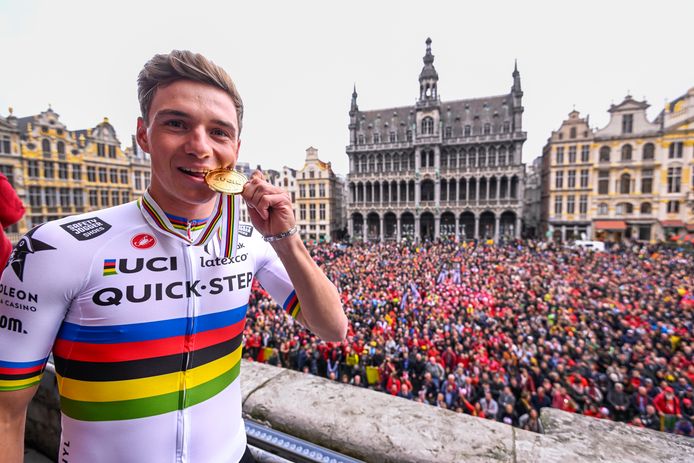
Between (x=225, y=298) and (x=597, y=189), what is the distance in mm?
43311

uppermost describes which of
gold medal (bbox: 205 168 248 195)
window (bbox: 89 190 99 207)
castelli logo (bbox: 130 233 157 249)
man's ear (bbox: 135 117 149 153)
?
window (bbox: 89 190 99 207)

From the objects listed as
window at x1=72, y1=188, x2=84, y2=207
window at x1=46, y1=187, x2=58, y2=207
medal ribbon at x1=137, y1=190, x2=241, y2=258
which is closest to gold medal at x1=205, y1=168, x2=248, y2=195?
medal ribbon at x1=137, y1=190, x2=241, y2=258

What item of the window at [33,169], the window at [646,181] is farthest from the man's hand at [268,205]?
the window at [646,181]

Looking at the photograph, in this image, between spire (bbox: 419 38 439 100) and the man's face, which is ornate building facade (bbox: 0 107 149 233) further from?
spire (bbox: 419 38 439 100)

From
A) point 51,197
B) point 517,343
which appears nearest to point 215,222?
point 517,343

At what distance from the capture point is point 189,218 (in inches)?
53.7

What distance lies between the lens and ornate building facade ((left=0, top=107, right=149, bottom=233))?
87.5ft

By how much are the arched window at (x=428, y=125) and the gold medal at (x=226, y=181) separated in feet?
144

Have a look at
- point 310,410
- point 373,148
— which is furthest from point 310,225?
point 310,410

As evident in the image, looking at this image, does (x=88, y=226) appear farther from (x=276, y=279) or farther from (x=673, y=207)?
(x=673, y=207)

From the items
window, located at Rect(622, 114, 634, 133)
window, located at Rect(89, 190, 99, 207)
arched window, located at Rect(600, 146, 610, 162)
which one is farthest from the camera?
arched window, located at Rect(600, 146, 610, 162)

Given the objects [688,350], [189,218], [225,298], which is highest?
[189,218]

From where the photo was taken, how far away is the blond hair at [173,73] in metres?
1.28

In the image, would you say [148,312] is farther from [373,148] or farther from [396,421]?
[373,148]
